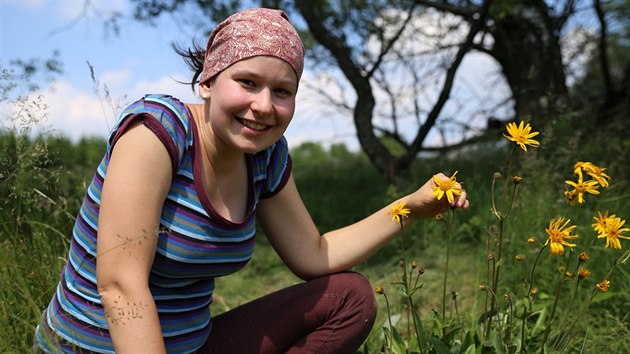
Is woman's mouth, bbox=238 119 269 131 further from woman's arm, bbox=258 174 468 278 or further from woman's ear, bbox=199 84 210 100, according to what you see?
woman's arm, bbox=258 174 468 278

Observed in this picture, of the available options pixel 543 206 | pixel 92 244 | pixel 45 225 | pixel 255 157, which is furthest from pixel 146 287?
pixel 543 206

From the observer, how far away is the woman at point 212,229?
1681mm

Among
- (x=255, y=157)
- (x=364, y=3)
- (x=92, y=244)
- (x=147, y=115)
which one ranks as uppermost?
(x=364, y=3)

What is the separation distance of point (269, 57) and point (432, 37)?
4388 mm

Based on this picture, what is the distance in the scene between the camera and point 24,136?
2508 mm

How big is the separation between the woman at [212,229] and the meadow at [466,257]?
0.54 feet

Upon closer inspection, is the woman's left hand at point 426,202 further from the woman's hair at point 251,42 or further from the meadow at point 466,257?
the woman's hair at point 251,42

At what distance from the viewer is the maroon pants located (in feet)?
6.99

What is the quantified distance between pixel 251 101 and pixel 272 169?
397 mm

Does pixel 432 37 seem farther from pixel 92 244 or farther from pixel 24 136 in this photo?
pixel 92 244

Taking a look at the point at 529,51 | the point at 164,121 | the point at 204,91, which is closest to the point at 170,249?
the point at 164,121

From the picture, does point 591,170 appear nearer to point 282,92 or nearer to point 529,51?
point 282,92

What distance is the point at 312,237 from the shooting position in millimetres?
2270

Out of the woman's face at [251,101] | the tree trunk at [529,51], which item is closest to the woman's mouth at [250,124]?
the woman's face at [251,101]
